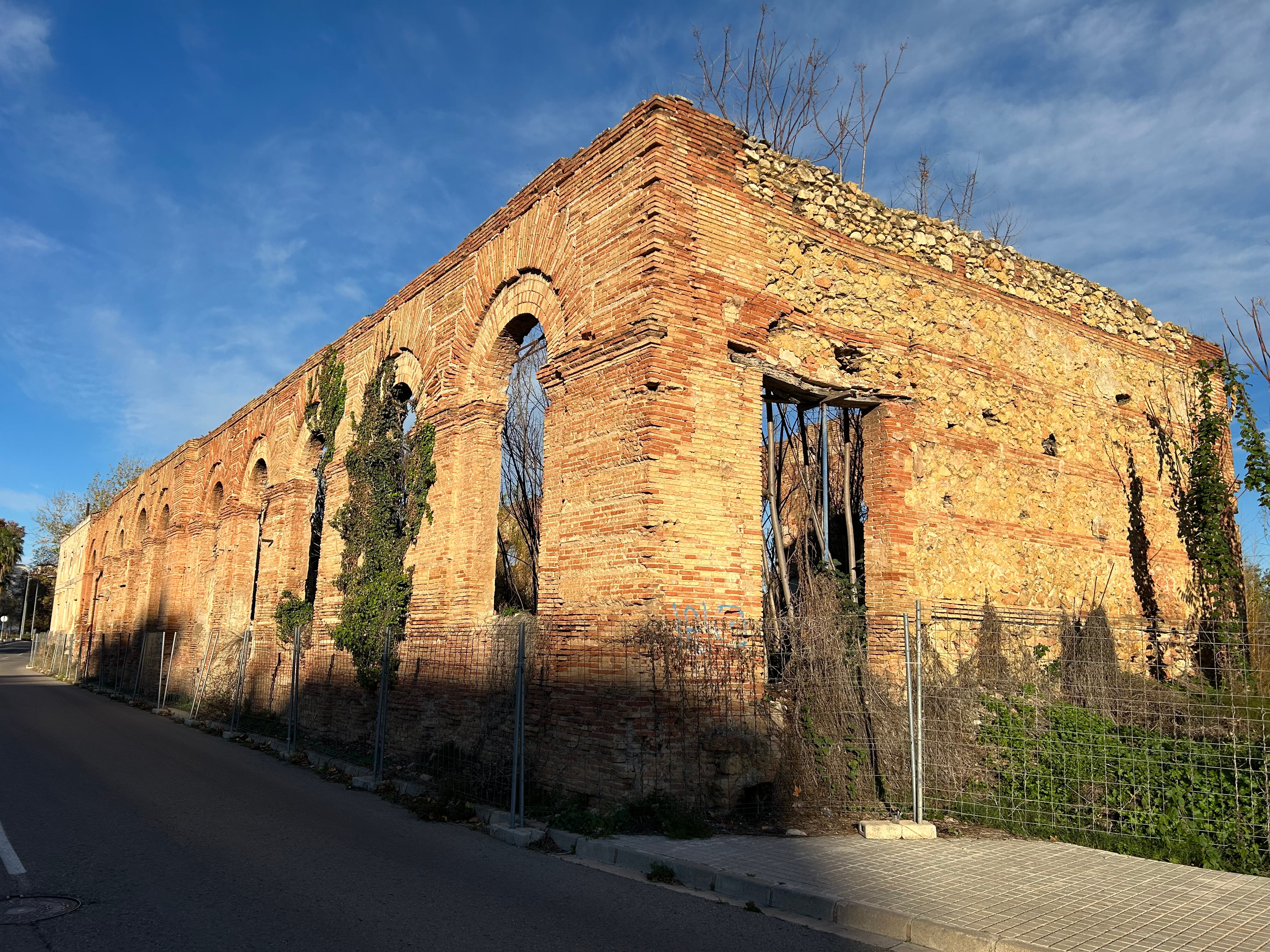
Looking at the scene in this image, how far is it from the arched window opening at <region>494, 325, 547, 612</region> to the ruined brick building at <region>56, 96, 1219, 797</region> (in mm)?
4888

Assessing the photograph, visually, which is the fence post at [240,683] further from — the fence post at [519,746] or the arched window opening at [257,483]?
the fence post at [519,746]

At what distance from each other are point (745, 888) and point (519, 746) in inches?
118

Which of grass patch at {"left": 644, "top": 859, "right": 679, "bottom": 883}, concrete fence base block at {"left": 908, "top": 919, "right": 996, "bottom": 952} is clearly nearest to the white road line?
grass patch at {"left": 644, "top": 859, "right": 679, "bottom": 883}

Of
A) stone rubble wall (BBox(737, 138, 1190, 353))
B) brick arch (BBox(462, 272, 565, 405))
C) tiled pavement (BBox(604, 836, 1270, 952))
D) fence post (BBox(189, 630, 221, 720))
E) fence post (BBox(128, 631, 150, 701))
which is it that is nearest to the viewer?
tiled pavement (BBox(604, 836, 1270, 952))

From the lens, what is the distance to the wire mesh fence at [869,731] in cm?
696

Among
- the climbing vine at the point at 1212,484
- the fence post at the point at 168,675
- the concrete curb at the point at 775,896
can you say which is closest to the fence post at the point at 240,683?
the fence post at the point at 168,675

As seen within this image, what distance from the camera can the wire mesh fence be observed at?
6.96 m

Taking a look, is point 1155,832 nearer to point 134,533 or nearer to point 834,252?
point 834,252

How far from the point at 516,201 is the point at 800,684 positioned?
721cm

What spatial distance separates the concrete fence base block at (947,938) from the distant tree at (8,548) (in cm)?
8401

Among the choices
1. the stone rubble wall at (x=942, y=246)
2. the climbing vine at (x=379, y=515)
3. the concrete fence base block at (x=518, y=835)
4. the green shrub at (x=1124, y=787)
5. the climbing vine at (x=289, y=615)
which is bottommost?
the concrete fence base block at (x=518, y=835)

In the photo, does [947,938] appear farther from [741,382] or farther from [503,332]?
[503,332]

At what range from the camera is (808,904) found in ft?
17.2

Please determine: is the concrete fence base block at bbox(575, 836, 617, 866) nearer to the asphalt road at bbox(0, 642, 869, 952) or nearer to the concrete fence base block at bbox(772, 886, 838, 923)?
the asphalt road at bbox(0, 642, 869, 952)
